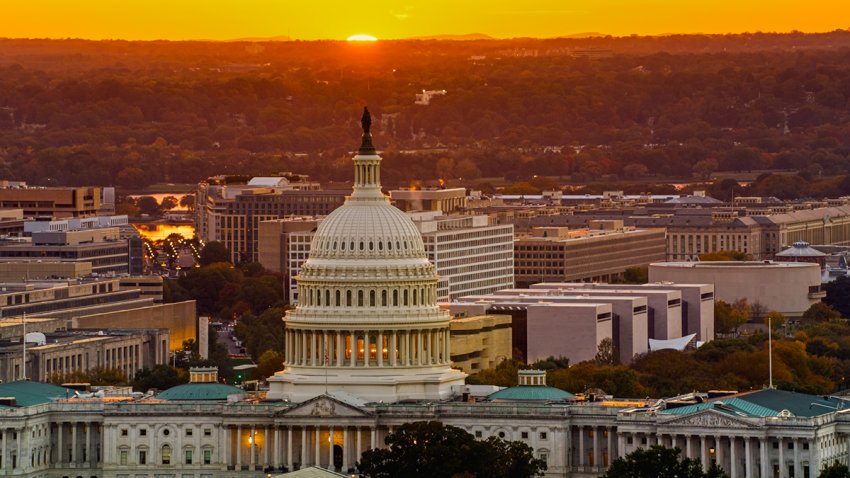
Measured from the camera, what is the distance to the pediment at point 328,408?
140375 mm

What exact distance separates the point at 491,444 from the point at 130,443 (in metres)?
18.4

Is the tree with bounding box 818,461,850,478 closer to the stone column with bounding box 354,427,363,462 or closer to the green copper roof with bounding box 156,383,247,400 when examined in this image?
the stone column with bounding box 354,427,363,462

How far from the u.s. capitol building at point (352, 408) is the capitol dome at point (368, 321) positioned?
42 millimetres

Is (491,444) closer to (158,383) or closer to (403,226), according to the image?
(403,226)

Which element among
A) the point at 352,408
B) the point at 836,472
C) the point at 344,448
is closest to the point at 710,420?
the point at 836,472

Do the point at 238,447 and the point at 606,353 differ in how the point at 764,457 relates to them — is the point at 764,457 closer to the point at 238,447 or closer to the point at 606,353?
the point at 238,447

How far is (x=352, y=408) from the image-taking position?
5527 inches

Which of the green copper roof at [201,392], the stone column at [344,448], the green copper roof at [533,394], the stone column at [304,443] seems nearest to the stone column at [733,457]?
the green copper roof at [533,394]

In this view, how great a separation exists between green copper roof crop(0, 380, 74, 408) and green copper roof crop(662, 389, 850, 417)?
86.6ft

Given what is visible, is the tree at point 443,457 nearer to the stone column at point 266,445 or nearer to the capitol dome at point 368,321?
the stone column at point 266,445

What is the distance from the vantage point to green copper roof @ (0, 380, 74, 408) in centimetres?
14350

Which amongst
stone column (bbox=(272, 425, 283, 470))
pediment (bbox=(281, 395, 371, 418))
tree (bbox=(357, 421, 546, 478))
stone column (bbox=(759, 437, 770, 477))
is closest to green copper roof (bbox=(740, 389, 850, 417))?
stone column (bbox=(759, 437, 770, 477))

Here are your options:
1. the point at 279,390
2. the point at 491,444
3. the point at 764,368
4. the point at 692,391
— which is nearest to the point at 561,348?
the point at 764,368

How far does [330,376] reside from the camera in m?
144
